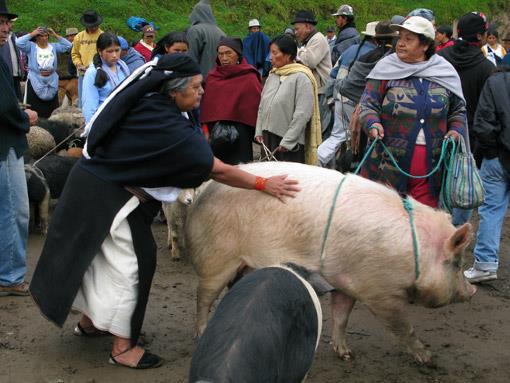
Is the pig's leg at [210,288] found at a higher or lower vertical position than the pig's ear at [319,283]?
lower

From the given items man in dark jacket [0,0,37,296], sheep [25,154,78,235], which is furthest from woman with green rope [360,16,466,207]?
sheep [25,154,78,235]

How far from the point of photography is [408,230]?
4.23 meters

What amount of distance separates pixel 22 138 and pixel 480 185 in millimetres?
3364

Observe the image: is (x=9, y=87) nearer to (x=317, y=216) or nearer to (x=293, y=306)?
(x=317, y=216)

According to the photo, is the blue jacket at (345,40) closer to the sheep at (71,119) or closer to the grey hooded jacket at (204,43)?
the grey hooded jacket at (204,43)

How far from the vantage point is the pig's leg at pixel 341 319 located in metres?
4.68

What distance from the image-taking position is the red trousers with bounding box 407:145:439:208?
5137 millimetres

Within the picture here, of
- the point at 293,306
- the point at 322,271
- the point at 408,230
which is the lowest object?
the point at 322,271

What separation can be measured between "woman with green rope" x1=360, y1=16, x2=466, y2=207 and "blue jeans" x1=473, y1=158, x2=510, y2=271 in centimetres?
102

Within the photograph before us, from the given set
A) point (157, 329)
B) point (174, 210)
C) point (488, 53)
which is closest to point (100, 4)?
point (488, 53)

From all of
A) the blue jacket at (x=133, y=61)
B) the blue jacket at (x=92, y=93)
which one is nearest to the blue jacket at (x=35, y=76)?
the blue jacket at (x=133, y=61)

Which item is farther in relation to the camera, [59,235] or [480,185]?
[480,185]

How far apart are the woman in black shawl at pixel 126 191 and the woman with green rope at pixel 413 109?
1214mm

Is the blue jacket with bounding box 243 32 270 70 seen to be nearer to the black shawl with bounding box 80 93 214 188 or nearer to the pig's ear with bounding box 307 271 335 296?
the black shawl with bounding box 80 93 214 188
